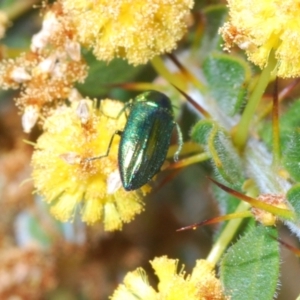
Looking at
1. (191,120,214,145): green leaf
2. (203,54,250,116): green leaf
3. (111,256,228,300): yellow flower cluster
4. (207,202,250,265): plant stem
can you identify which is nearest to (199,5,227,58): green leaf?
(203,54,250,116): green leaf

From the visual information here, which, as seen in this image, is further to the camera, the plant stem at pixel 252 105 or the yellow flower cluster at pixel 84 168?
the yellow flower cluster at pixel 84 168

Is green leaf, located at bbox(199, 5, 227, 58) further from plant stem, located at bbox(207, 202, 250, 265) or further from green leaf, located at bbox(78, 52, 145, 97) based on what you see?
plant stem, located at bbox(207, 202, 250, 265)

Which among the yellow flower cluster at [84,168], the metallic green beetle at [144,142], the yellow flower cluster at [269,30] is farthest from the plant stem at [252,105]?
the yellow flower cluster at [84,168]

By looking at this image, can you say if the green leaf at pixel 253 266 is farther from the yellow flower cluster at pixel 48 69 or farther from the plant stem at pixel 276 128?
the yellow flower cluster at pixel 48 69

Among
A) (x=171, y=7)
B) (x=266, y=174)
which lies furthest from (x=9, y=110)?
(x=266, y=174)

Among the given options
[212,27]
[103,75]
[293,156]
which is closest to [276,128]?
[293,156]

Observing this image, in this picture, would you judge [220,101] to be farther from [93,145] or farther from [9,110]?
[9,110]

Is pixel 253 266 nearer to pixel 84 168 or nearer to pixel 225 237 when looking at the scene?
pixel 225 237
